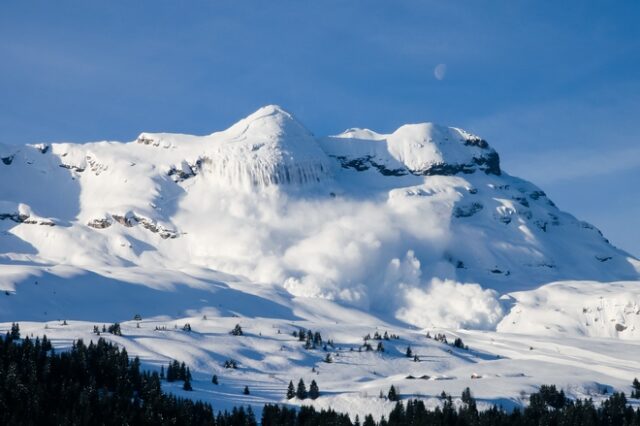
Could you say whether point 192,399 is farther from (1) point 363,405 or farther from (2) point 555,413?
(2) point 555,413

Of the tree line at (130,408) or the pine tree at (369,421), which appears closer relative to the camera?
the tree line at (130,408)

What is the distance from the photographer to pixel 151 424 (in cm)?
16925

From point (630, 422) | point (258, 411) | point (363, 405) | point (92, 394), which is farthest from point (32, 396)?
point (630, 422)

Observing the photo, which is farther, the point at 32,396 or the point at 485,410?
the point at 485,410

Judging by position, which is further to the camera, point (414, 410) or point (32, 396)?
point (414, 410)

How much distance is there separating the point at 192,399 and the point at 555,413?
76528 mm

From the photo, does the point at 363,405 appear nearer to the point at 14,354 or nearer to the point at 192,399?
the point at 192,399

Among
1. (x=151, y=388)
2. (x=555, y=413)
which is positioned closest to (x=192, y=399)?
(x=151, y=388)

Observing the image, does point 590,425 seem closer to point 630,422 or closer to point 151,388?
point 630,422

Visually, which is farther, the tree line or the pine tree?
the pine tree

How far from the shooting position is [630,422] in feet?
639

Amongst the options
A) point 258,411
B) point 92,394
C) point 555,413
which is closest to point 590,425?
point 555,413

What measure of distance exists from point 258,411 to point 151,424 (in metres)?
30.4

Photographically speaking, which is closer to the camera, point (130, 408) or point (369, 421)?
point (130, 408)
